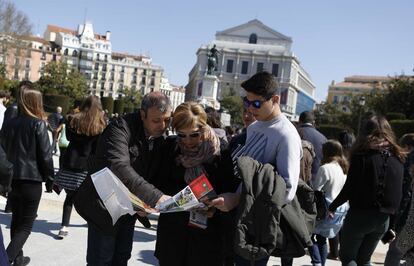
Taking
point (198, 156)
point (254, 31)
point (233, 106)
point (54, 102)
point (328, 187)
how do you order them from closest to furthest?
point (198, 156) → point (328, 187) → point (54, 102) → point (233, 106) → point (254, 31)

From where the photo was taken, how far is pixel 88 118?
5.57m

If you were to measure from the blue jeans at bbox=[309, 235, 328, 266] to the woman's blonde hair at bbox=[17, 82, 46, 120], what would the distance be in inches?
131

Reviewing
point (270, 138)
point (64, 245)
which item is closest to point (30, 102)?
point (64, 245)

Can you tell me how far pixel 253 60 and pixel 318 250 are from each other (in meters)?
107

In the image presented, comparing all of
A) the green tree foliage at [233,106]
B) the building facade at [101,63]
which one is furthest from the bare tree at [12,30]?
the building facade at [101,63]

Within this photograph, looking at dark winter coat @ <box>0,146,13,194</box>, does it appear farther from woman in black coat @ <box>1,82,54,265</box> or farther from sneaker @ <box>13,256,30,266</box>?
sneaker @ <box>13,256,30,266</box>

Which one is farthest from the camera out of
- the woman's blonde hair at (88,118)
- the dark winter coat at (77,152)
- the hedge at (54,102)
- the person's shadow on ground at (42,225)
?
the hedge at (54,102)

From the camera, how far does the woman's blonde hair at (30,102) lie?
4.61 m

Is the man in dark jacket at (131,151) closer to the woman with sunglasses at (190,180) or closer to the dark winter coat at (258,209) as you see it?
the woman with sunglasses at (190,180)

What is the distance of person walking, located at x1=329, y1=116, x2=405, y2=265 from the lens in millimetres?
4270

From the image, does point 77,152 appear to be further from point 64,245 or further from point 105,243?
point 105,243

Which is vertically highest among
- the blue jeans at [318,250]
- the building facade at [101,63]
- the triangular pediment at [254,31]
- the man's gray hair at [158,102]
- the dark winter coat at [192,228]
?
the triangular pediment at [254,31]

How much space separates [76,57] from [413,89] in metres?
105

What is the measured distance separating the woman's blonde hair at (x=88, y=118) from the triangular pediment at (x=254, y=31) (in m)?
116
